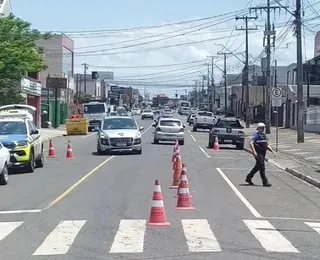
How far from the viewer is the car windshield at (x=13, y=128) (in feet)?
81.0

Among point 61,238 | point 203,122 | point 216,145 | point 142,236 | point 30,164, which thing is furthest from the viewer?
point 203,122

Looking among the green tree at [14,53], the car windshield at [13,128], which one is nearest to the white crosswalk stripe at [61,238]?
the car windshield at [13,128]

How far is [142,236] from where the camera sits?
37.1ft

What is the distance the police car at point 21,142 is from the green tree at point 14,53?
12245mm

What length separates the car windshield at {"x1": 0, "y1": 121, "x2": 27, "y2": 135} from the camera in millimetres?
24688

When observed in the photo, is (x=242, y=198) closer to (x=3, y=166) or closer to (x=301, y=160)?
(x=3, y=166)

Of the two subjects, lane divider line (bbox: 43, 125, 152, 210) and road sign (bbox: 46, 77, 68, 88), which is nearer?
lane divider line (bbox: 43, 125, 152, 210)

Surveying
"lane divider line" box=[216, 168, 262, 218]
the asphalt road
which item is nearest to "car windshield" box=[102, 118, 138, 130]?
the asphalt road

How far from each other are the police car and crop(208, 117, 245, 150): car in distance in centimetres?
1675

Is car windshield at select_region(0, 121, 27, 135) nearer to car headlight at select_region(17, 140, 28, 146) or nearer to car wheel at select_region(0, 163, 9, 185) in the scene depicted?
car headlight at select_region(17, 140, 28, 146)

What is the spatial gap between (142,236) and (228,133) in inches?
1219

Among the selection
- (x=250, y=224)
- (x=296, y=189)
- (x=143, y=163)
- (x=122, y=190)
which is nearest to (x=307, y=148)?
(x=143, y=163)

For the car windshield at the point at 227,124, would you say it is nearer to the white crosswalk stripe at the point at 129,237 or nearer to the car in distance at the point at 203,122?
the car in distance at the point at 203,122

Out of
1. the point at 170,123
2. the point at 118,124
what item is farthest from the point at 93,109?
the point at 118,124
